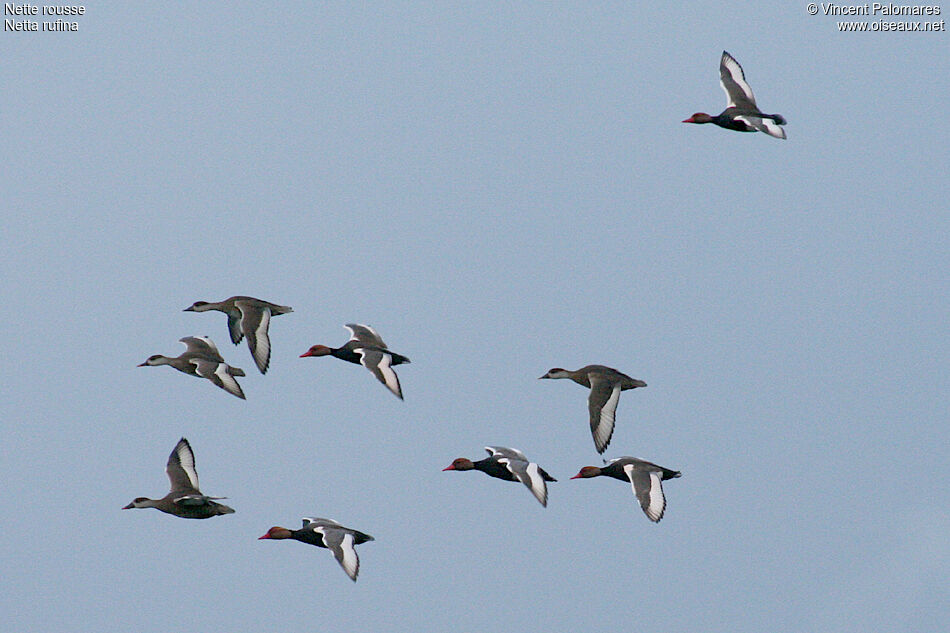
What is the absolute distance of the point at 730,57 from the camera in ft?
58.4

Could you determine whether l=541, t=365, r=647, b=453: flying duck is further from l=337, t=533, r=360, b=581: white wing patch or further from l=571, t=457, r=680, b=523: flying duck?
l=337, t=533, r=360, b=581: white wing patch

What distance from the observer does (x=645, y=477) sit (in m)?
15.1

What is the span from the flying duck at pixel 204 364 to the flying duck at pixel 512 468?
9.22 feet

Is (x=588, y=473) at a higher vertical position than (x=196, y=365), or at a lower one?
lower

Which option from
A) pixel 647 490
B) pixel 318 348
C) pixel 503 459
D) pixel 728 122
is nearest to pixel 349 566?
pixel 503 459

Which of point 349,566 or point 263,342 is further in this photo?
point 263,342

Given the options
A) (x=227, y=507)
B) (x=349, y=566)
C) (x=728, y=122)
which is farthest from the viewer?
(x=728, y=122)

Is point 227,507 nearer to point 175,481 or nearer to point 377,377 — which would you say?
point 175,481

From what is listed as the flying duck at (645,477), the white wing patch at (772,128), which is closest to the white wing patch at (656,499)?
the flying duck at (645,477)

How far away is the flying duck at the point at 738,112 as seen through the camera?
661 inches

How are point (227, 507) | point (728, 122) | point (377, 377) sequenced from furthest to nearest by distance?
1. point (728, 122)
2. point (377, 377)
3. point (227, 507)

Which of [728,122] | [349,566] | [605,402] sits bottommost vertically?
[349,566]

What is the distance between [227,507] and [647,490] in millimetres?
4614

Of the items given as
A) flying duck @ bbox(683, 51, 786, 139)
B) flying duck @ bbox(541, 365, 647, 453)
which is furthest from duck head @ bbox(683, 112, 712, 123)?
flying duck @ bbox(541, 365, 647, 453)
